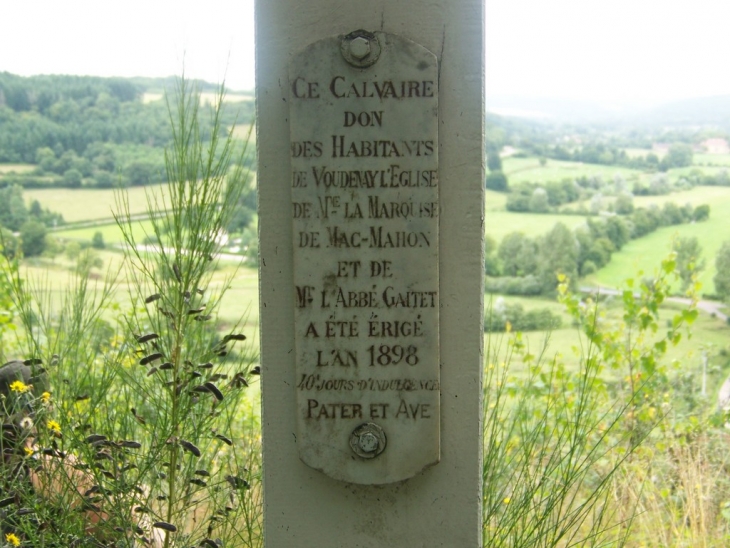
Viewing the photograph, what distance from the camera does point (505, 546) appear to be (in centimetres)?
282

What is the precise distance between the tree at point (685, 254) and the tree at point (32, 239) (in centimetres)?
385

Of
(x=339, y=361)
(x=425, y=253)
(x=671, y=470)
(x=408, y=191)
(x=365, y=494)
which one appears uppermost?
(x=408, y=191)

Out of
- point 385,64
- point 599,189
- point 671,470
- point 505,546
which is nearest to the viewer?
point 385,64

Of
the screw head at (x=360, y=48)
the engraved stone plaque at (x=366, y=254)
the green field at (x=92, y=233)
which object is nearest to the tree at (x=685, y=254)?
the engraved stone plaque at (x=366, y=254)

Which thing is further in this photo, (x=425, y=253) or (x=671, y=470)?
(x=671, y=470)

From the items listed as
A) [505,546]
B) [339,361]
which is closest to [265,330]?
[339,361]

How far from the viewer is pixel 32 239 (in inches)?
201

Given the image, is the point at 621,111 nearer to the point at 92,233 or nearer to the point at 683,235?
the point at 683,235

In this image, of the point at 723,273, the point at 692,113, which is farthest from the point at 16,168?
the point at 692,113

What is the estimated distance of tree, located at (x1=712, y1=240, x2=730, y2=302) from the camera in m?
5.12

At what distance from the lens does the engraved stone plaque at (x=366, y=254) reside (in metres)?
2.05

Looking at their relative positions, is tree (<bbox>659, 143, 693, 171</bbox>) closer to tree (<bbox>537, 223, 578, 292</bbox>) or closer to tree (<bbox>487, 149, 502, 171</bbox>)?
tree (<bbox>537, 223, 578, 292</bbox>)

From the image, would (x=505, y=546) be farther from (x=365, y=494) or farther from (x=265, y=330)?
(x=265, y=330)

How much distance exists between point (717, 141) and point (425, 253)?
15.7 ft
